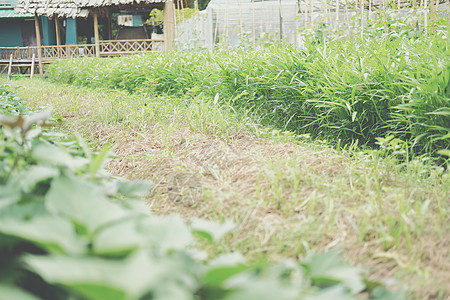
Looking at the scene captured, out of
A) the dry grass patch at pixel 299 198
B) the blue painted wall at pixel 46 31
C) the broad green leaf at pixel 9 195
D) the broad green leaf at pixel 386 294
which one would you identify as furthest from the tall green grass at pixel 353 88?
Answer: the blue painted wall at pixel 46 31

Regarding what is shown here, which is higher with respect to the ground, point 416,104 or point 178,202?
point 416,104

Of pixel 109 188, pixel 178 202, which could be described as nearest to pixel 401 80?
pixel 178 202

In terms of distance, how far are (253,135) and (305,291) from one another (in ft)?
6.94

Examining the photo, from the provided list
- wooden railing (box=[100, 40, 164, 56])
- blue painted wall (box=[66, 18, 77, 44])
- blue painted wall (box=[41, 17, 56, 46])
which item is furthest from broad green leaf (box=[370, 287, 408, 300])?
blue painted wall (box=[41, 17, 56, 46])

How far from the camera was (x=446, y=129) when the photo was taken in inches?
91.1

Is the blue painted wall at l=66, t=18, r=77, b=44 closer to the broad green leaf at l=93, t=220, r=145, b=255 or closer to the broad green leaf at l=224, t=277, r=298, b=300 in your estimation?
the broad green leaf at l=93, t=220, r=145, b=255

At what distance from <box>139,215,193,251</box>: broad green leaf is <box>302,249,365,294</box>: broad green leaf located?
0.28 meters

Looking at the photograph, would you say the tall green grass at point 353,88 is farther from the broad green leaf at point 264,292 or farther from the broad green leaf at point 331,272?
the broad green leaf at point 264,292

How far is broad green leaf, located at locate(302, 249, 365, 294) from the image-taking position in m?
0.80

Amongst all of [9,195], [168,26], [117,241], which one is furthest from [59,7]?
[117,241]

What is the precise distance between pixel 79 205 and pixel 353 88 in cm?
238

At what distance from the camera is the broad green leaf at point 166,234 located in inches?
30.7

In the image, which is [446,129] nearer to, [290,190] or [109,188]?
[290,190]

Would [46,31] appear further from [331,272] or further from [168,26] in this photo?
[331,272]
